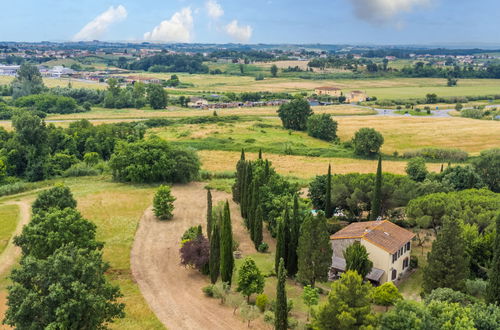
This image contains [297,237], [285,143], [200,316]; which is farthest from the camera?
[285,143]

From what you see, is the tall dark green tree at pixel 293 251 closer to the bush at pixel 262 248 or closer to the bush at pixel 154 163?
the bush at pixel 262 248

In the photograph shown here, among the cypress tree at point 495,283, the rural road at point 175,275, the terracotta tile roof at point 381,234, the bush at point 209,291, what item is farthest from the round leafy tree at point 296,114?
the cypress tree at point 495,283

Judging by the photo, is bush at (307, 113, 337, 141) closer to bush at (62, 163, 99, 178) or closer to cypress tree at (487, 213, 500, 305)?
bush at (62, 163, 99, 178)

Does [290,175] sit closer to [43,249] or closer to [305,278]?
[305,278]

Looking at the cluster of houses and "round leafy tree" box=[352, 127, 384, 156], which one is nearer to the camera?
"round leafy tree" box=[352, 127, 384, 156]

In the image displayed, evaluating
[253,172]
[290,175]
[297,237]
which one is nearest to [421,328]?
[297,237]

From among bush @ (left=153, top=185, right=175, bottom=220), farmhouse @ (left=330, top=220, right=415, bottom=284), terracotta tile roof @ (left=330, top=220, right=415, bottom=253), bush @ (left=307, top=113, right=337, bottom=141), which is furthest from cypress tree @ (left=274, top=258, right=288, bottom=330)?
bush @ (left=307, top=113, right=337, bottom=141)
